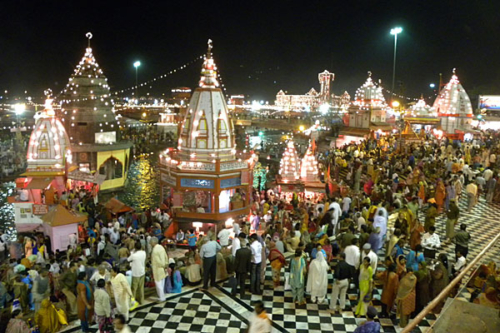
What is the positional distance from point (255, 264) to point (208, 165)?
21.9 feet

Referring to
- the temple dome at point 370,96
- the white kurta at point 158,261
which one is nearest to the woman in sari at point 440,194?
the white kurta at point 158,261

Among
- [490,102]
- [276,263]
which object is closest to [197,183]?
[276,263]

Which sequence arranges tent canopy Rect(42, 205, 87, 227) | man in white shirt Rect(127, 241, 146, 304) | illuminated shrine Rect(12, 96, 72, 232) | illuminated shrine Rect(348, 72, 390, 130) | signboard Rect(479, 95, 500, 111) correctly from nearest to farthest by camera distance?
1. man in white shirt Rect(127, 241, 146, 304)
2. tent canopy Rect(42, 205, 87, 227)
3. illuminated shrine Rect(12, 96, 72, 232)
4. illuminated shrine Rect(348, 72, 390, 130)
5. signboard Rect(479, 95, 500, 111)

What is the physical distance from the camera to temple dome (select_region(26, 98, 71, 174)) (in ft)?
58.3

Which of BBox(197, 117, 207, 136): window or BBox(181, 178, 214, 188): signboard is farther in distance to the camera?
BBox(197, 117, 207, 136): window

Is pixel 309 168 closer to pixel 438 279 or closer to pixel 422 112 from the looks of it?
pixel 438 279

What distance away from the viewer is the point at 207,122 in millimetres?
16438

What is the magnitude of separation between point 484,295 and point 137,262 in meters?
6.83

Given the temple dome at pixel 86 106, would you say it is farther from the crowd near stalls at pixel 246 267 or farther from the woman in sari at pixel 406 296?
the woman in sari at pixel 406 296

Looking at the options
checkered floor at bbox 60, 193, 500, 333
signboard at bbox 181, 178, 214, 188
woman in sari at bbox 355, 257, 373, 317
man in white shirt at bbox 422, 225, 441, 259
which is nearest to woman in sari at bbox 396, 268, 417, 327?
checkered floor at bbox 60, 193, 500, 333

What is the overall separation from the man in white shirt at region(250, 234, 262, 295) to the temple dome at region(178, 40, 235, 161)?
25.7ft

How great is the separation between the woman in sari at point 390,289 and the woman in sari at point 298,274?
167cm

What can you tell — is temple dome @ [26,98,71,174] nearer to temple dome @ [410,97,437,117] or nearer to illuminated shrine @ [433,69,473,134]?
temple dome @ [410,97,437,117]

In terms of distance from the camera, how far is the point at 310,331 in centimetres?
805
